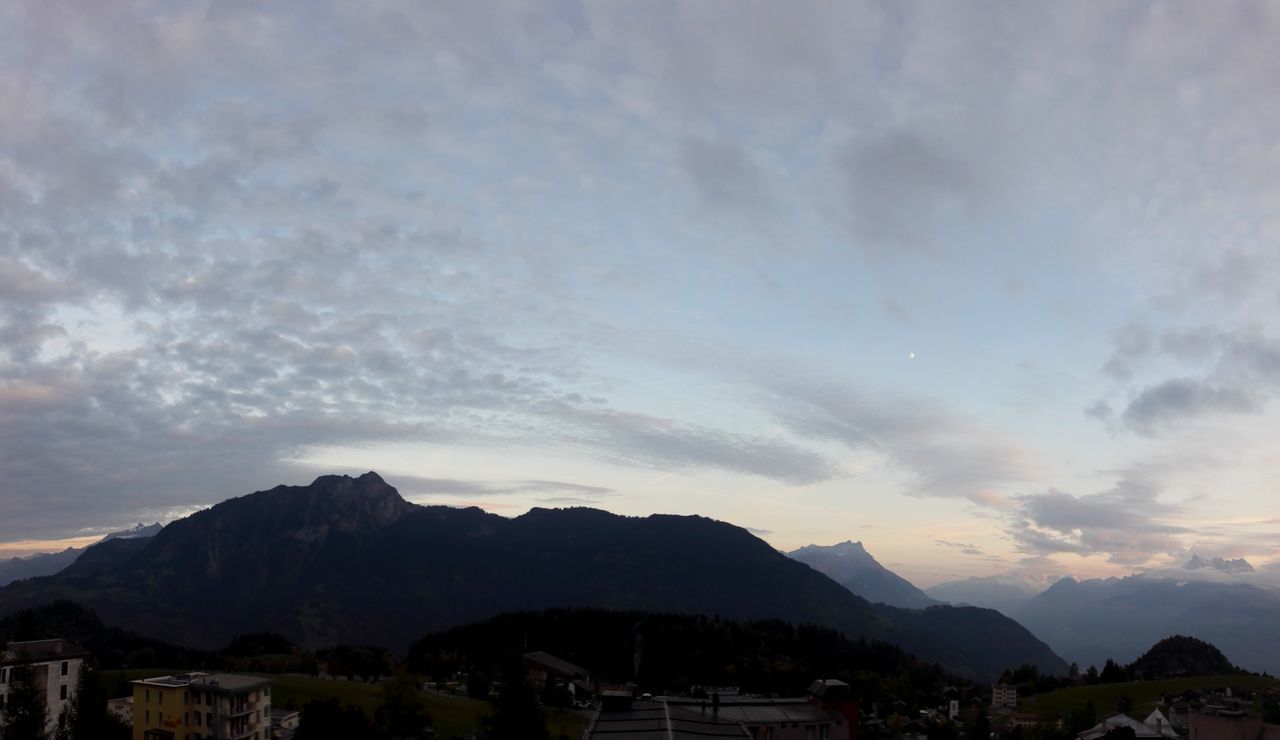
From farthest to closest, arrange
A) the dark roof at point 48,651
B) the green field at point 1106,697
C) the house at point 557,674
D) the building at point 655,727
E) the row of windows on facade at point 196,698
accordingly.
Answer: the green field at point 1106,697 < the house at point 557,674 < the dark roof at point 48,651 < the row of windows on facade at point 196,698 < the building at point 655,727

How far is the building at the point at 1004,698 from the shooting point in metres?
188

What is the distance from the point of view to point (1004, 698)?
191 meters

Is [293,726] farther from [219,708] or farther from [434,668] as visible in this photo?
[434,668]

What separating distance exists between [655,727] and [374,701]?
102m

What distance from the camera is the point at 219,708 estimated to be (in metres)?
102

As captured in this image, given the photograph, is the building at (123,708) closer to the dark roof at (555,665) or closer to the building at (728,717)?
the building at (728,717)

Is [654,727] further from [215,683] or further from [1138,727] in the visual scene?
[1138,727]

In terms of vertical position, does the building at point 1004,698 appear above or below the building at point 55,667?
below

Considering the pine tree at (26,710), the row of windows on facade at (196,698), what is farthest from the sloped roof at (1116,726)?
the pine tree at (26,710)

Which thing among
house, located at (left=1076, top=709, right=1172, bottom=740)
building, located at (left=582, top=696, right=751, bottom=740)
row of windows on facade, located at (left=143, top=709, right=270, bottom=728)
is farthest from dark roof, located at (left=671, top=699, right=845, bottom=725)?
row of windows on facade, located at (left=143, top=709, right=270, bottom=728)

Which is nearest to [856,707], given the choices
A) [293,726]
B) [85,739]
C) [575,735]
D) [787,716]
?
[787,716]

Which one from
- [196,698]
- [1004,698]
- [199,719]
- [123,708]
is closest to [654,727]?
[199,719]

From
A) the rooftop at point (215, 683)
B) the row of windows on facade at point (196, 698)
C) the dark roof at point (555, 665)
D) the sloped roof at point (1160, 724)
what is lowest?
the sloped roof at point (1160, 724)

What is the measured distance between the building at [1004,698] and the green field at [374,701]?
328 feet
